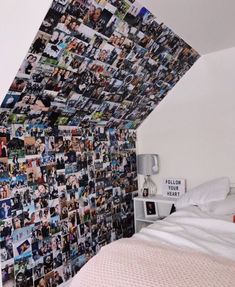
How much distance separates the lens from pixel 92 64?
2064 mm

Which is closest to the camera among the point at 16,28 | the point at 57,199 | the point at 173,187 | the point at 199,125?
the point at 16,28

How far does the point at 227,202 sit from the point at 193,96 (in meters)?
1.21

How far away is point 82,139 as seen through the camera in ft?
8.84

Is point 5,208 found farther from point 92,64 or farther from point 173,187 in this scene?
point 173,187

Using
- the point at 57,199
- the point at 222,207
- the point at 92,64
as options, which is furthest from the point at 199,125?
the point at 57,199

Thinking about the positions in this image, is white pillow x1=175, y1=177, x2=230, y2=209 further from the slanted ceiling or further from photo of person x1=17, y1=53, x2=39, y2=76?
A: photo of person x1=17, y1=53, x2=39, y2=76

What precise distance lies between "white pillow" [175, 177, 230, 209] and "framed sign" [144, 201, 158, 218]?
0.50 meters

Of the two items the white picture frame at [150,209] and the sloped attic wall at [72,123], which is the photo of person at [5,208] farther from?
the white picture frame at [150,209]

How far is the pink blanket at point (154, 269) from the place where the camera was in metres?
1.11

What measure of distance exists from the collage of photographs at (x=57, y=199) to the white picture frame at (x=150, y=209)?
0.24 metres

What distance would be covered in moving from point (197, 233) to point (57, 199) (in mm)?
1207

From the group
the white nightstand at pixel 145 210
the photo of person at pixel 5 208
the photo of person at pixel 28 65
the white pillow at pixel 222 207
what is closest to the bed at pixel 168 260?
the white pillow at pixel 222 207

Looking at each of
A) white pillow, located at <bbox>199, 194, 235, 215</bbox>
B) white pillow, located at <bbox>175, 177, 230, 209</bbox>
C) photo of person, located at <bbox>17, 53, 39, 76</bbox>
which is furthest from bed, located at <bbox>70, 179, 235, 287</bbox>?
photo of person, located at <bbox>17, 53, 39, 76</bbox>

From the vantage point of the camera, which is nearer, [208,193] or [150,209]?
[208,193]
